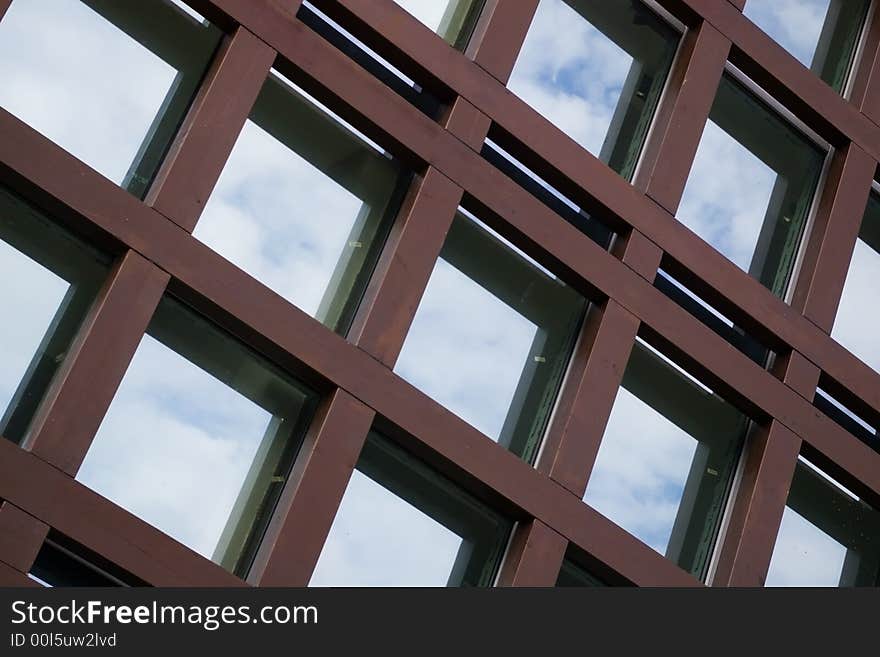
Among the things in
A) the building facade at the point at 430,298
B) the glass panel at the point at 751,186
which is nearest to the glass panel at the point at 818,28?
the building facade at the point at 430,298

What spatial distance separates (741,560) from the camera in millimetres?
17328

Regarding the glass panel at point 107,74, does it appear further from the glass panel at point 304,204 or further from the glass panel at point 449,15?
the glass panel at point 449,15

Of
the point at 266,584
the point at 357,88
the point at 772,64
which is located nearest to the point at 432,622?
the point at 266,584

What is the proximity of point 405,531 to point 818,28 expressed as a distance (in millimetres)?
10351

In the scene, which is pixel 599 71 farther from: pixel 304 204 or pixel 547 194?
pixel 304 204

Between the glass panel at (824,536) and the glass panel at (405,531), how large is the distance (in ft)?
14.4

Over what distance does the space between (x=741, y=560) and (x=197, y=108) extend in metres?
8.22

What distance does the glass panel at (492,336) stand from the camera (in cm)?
1641

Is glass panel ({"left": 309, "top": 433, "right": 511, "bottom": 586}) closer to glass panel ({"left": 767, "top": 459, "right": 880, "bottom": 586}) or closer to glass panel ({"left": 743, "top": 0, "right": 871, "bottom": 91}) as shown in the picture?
glass panel ({"left": 767, "top": 459, "right": 880, "bottom": 586})

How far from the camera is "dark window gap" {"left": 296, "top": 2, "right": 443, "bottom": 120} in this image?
16484 millimetres

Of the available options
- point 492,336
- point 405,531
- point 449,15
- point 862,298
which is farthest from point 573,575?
point 449,15

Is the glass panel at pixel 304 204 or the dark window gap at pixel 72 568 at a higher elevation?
the glass panel at pixel 304 204

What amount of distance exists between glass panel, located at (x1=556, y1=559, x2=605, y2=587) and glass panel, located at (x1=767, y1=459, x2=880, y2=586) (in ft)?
9.79

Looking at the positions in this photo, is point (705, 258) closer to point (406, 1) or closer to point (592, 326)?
point (592, 326)
